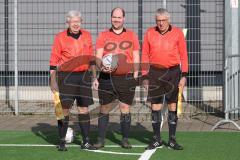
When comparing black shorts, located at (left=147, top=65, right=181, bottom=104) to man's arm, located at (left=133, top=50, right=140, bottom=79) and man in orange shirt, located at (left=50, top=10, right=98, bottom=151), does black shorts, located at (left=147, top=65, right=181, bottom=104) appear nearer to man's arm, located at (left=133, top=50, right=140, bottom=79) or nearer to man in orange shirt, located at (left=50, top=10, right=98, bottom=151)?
man's arm, located at (left=133, top=50, right=140, bottom=79)

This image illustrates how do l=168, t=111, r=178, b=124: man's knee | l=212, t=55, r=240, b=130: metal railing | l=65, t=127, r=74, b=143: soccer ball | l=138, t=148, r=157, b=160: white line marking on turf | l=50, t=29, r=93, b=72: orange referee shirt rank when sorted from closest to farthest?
l=138, t=148, r=157, b=160: white line marking on turf < l=50, t=29, r=93, b=72: orange referee shirt < l=168, t=111, r=178, b=124: man's knee < l=65, t=127, r=74, b=143: soccer ball < l=212, t=55, r=240, b=130: metal railing

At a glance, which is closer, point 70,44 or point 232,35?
point 70,44

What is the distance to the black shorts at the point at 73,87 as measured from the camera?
933 centimetres

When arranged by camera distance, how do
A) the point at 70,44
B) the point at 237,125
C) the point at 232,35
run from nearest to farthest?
the point at 70,44, the point at 237,125, the point at 232,35

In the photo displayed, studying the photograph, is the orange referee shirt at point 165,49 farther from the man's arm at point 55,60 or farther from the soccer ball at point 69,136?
the soccer ball at point 69,136

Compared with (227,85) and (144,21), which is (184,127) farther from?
(144,21)

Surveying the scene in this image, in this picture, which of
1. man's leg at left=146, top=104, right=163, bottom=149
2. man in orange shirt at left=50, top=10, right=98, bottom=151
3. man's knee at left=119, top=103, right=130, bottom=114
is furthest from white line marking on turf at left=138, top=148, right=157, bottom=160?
man in orange shirt at left=50, top=10, right=98, bottom=151

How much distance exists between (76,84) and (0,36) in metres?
7.58

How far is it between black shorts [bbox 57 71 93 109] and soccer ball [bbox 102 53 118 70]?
35 cm

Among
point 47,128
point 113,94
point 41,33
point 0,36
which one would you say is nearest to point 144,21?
point 41,33

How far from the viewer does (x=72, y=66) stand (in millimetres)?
9305

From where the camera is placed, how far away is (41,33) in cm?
1609

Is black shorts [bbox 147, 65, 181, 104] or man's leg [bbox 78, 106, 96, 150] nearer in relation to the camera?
black shorts [bbox 147, 65, 181, 104]

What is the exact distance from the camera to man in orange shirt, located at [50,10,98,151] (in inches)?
367
